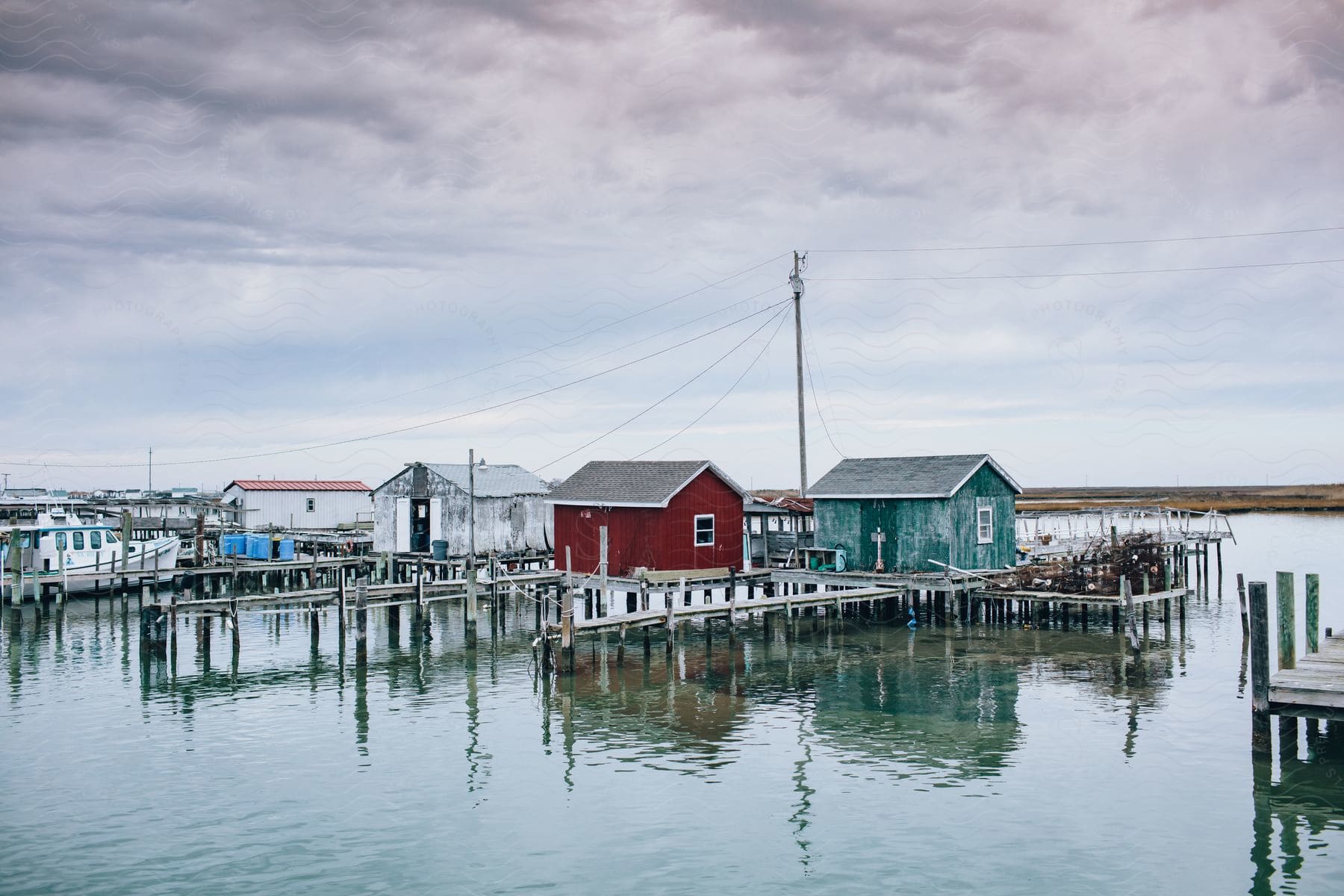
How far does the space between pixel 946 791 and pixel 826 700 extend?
295 inches

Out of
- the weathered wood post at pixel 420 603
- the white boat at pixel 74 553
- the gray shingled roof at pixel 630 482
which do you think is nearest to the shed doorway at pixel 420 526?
the weathered wood post at pixel 420 603

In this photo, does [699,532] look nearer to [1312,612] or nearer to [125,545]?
[1312,612]

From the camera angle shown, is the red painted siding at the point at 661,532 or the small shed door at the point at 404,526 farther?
the small shed door at the point at 404,526

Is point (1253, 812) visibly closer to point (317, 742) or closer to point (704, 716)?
point (704, 716)

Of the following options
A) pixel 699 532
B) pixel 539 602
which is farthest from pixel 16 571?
pixel 699 532

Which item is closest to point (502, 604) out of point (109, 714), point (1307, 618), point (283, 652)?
point (283, 652)

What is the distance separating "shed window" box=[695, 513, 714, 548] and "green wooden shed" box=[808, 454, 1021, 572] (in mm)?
4530

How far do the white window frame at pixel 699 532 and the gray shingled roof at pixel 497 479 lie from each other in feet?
41.1

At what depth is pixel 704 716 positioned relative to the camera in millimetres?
23266

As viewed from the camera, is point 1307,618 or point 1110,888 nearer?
point 1110,888

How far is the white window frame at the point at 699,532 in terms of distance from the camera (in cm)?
3781

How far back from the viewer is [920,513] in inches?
1479

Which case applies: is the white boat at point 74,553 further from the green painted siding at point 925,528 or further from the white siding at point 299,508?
the green painted siding at point 925,528

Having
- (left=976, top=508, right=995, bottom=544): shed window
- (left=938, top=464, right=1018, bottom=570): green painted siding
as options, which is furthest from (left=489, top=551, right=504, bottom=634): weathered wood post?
(left=976, top=508, right=995, bottom=544): shed window
